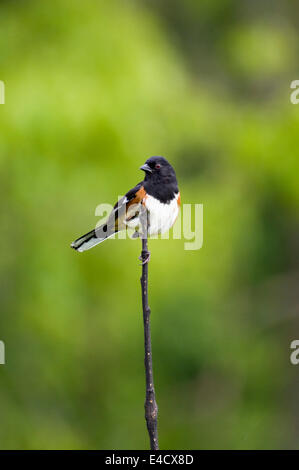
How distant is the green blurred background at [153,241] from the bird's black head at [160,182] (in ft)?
7.92

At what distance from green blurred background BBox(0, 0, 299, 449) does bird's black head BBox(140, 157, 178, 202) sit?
2.42m

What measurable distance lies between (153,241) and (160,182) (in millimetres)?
2794

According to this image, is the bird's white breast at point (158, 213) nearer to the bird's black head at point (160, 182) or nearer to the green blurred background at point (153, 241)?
the bird's black head at point (160, 182)

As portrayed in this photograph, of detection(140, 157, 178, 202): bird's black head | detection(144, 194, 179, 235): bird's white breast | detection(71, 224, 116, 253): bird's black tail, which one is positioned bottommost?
detection(71, 224, 116, 253): bird's black tail

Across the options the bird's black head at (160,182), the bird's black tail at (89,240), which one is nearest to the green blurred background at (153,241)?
the bird's black tail at (89,240)

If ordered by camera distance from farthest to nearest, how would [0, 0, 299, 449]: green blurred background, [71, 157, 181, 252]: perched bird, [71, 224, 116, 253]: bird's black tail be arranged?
[0, 0, 299, 449]: green blurred background → [71, 224, 116, 253]: bird's black tail → [71, 157, 181, 252]: perched bird

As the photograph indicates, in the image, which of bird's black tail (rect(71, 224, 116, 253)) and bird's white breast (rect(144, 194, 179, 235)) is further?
bird's black tail (rect(71, 224, 116, 253))

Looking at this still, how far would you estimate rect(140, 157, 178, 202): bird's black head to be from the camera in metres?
2.88

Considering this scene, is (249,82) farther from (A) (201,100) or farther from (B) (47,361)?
(B) (47,361)

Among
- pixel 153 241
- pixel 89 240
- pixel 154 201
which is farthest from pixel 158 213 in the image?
pixel 153 241

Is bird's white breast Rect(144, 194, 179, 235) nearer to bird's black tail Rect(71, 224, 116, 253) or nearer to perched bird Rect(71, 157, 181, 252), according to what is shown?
perched bird Rect(71, 157, 181, 252)

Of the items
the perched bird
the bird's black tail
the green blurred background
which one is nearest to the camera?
the perched bird

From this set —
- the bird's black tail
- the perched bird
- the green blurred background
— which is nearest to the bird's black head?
the perched bird
